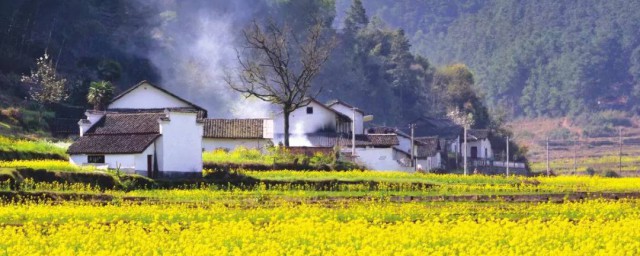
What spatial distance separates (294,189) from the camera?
52469mm

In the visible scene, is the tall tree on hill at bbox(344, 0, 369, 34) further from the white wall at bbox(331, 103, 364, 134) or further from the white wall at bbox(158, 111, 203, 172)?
the white wall at bbox(158, 111, 203, 172)

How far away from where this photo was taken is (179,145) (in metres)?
58.6

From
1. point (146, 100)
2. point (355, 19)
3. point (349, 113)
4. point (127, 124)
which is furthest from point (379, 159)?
point (355, 19)

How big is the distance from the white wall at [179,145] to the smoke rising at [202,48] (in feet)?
196

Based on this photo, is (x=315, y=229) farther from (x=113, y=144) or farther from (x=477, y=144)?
(x=477, y=144)

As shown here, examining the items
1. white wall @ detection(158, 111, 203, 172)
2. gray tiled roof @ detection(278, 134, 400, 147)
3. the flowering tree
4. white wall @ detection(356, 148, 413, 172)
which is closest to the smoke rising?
the flowering tree

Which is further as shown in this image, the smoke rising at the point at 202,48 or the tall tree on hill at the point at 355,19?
the tall tree on hill at the point at 355,19

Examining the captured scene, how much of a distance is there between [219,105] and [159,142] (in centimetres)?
7100

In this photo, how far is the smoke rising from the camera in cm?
12581

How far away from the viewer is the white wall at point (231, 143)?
7956cm

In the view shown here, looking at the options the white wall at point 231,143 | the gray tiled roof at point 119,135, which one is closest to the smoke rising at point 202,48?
the white wall at point 231,143

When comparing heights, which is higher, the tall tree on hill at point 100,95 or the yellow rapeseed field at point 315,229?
the tall tree on hill at point 100,95

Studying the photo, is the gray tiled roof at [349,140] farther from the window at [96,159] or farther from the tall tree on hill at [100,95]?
the window at [96,159]

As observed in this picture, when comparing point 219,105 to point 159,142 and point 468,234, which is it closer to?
point 159,142
